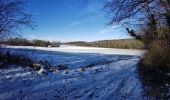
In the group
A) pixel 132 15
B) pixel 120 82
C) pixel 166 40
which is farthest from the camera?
pixel 166 40

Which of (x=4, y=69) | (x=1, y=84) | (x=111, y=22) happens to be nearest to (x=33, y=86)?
(x=1, y=84)

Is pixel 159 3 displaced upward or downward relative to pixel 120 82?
upward

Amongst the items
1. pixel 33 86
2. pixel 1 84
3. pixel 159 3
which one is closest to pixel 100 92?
pixel 33 86

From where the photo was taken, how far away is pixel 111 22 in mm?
12562

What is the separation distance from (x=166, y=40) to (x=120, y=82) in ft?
18.1

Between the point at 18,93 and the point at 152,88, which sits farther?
the point at 152,88

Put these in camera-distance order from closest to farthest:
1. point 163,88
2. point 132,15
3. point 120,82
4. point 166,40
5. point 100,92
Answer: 1. point 100,92
2. point 163,88
3. point 120,82
4. point 132,15
5. point 166,40

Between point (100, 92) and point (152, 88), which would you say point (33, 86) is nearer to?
point (100, 92)

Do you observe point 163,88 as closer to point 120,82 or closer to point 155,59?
point 120,82

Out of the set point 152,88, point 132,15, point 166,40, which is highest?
point 132,15

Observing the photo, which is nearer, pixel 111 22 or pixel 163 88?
pixel 163 88

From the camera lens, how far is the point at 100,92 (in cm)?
836

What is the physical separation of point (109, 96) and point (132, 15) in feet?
18.3

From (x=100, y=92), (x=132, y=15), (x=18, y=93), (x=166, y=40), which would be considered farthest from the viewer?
(x=166, y=40)
